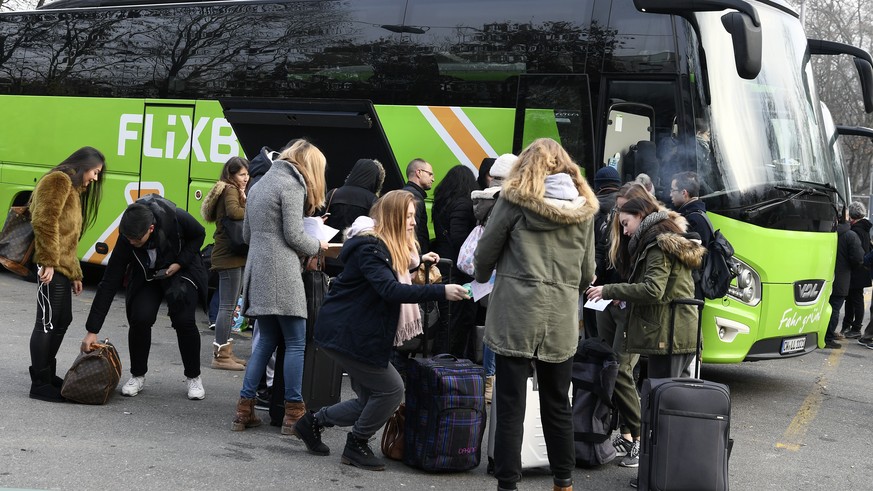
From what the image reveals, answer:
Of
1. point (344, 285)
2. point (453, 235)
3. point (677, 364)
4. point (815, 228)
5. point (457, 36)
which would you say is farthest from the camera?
point (457, 36)

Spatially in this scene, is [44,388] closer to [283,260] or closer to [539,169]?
[283,260]

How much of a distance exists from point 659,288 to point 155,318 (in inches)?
129

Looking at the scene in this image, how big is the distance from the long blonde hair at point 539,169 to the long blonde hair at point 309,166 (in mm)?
1690

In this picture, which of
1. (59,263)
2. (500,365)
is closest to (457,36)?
(59,263)

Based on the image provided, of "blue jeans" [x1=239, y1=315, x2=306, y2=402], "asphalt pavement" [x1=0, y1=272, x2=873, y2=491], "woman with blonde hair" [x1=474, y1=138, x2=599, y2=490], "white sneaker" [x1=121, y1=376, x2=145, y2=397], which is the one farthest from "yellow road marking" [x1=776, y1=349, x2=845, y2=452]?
"white sneaker" [x1=121, y1=376, x2=145, y2=397]

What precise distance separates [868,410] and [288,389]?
193 inches

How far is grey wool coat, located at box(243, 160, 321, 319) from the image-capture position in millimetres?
6246

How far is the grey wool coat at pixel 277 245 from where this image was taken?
625 centimetres

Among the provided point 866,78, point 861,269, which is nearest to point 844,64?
point 861,269

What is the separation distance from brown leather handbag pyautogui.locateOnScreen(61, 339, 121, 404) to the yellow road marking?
441 centimetres

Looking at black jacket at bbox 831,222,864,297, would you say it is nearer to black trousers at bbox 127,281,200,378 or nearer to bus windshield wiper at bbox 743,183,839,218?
bus windshield wiper at bbox 743,183,839,218

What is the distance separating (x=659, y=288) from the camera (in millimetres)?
5938

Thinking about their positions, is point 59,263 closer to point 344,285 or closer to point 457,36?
point 344,285

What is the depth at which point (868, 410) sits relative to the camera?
863cm
